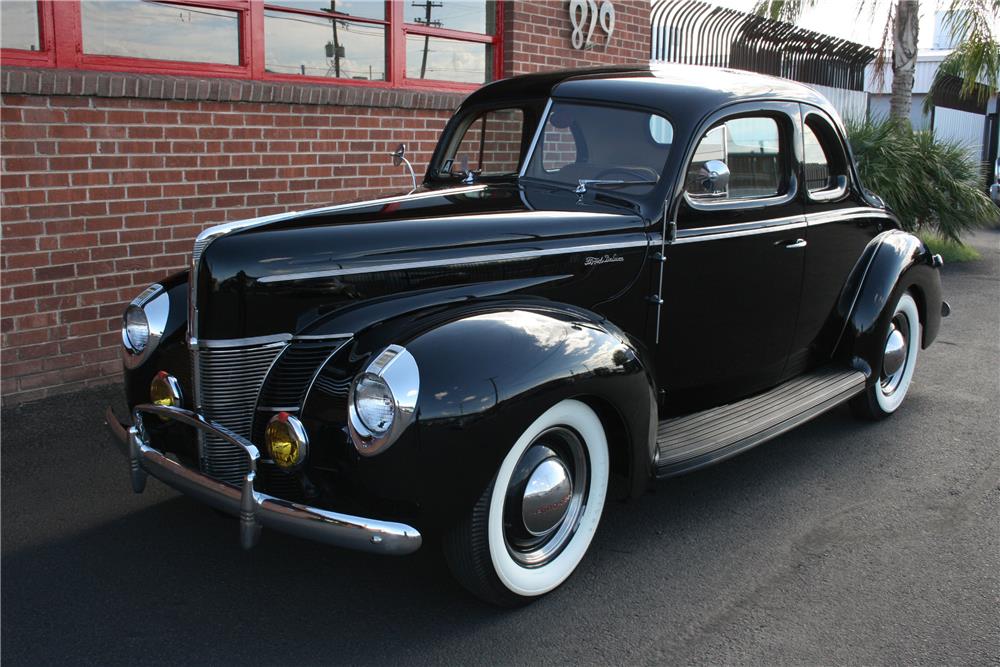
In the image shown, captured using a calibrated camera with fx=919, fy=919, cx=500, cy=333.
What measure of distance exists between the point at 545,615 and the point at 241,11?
4.63 metres

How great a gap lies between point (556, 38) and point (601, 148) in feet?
15.2

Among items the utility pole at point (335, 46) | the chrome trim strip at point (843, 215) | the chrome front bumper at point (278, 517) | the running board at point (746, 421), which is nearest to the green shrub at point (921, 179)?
the chrome trim strip at point (843, 215)

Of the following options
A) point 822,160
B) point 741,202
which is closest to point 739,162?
point 741,202

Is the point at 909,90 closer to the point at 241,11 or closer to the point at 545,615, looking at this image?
the point at 241,11

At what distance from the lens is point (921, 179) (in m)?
10.7

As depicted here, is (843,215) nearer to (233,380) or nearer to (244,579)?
(233,380)

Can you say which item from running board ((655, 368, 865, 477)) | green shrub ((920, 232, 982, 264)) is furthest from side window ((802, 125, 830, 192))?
green shrub ((920, 232, 982, 264))

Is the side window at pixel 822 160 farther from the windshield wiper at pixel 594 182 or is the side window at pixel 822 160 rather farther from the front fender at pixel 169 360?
the front fender at pixel 169 360

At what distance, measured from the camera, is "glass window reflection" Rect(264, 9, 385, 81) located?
248 inches

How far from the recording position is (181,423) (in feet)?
10.2

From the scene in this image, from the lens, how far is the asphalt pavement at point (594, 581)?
2.87m

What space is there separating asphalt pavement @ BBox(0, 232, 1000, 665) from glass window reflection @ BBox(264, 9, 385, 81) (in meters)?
3.09

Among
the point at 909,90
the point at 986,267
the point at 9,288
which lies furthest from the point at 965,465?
the point at 909,90

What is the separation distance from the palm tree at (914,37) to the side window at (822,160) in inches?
293
